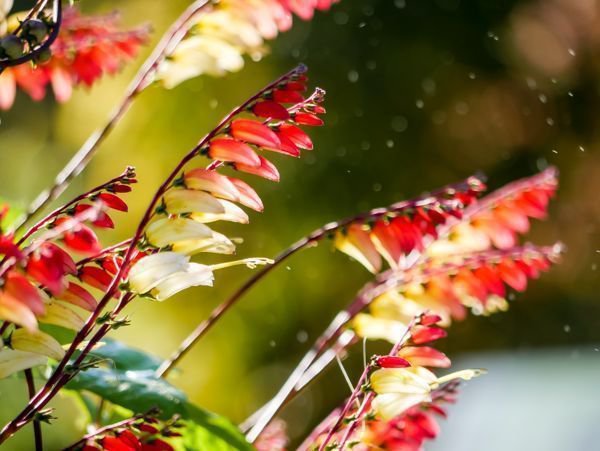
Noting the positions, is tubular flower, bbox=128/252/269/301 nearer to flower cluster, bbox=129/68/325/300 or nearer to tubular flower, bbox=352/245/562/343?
flower cluster, bbox=129/68/325/300

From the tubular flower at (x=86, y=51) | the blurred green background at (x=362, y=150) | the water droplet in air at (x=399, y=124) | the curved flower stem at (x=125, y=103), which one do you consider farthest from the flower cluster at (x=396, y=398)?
the water droplet in air at (x=399, y=124)

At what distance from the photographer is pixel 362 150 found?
3.05 meters

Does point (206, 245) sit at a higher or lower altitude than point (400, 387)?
higher

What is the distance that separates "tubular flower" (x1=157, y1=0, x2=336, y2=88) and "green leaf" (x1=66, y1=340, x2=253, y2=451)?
18 centimetres

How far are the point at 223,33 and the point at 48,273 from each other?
0.26m

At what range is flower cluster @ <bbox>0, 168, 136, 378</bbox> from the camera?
0.40 m

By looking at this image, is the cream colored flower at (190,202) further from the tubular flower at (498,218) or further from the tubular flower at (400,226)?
the tubular flower at (498,218)

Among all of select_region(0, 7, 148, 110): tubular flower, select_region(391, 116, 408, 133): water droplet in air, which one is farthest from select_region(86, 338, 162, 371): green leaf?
select_region(391, 116, 408, 133): water droplet in air

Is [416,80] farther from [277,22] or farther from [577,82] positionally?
[277,22]

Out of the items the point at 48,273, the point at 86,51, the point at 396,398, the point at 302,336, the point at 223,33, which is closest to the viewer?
the point at 48,273

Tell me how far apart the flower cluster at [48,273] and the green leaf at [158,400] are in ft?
0.16

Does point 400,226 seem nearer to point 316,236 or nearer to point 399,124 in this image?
point 316,236

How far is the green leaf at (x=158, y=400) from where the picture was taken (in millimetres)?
520

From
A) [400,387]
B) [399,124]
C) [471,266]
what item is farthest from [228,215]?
[399,124]
